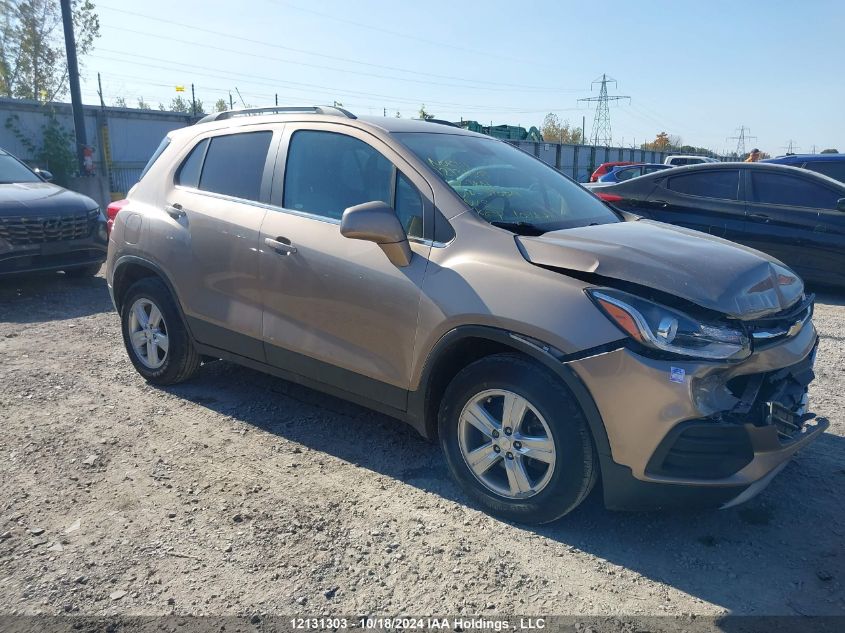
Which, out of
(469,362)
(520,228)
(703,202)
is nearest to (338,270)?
(469,362)

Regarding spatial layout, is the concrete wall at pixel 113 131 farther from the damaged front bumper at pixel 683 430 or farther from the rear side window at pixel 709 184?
the damaged front bumper at pixel 683 430

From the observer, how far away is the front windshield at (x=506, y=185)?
354cm

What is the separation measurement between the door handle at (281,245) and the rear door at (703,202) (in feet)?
20.4

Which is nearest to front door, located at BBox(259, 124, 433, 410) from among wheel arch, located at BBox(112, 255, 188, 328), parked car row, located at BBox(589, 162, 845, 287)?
wheel arch, located at BBox(112, 255, 188, 328)

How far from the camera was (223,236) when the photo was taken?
4.21 metres

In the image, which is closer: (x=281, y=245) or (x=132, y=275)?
(x=281, y=245)

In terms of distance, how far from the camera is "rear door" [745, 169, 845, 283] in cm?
788

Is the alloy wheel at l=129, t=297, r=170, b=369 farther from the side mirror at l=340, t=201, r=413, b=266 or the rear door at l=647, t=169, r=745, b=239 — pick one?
the rear door at l=647, t=169, r=745, b=239

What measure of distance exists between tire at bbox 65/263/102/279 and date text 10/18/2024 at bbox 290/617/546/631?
7089mm

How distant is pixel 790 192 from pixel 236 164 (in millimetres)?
6726

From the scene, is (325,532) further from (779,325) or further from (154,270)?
(154,270)

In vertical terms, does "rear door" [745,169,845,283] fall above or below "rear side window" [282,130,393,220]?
below

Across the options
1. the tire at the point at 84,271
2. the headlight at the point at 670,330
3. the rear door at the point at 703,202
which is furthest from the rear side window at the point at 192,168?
the rear door at the point at 703,202

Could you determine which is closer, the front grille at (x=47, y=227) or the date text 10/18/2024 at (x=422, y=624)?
the date text 10/18/2024 at (x=422, y=624)
